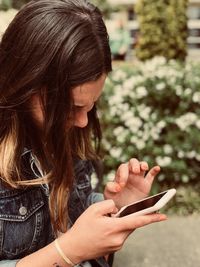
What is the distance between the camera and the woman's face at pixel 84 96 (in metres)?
1.90

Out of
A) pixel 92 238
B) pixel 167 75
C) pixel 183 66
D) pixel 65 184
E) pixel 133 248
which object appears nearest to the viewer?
pixel 92 238

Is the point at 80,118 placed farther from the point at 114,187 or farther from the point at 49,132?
the point at 114,187

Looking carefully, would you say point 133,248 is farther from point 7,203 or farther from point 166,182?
point 7,203

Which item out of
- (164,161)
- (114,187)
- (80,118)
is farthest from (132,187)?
(164,161)

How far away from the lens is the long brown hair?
1.83 metres

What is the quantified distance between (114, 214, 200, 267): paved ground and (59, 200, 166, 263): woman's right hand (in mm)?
2056

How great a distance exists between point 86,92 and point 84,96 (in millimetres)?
16

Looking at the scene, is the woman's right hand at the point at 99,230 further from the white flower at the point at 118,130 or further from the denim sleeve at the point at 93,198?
the white flower at the point at 118,130

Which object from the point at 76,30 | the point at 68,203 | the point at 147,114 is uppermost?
the point at 76,30

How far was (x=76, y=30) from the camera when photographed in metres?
1.85

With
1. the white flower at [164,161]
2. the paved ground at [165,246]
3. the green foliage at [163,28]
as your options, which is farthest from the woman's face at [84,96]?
the green foliage at [163,28]

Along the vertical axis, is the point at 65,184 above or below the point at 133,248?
above

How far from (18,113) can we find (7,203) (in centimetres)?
31

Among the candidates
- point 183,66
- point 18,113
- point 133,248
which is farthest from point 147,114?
point 18,113
